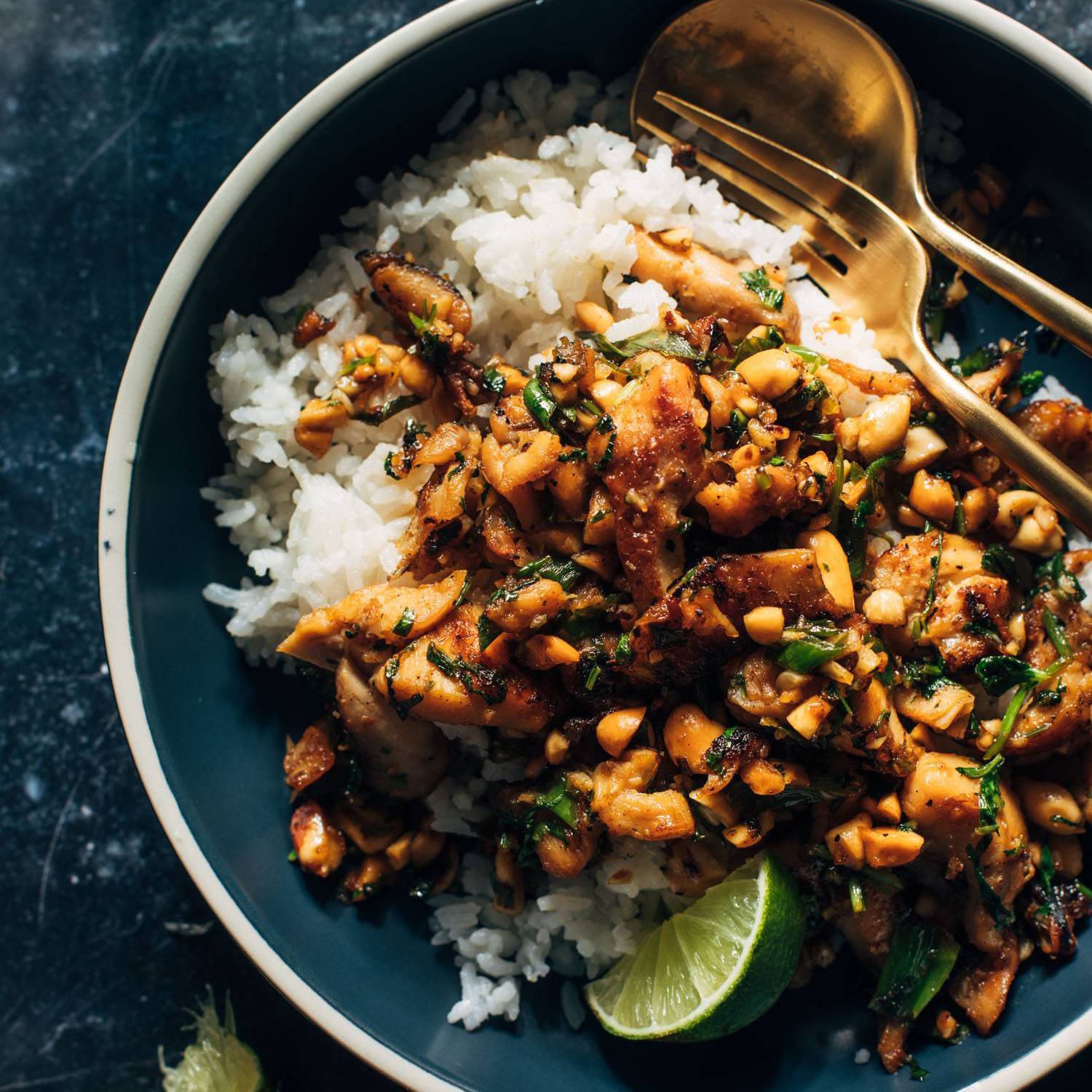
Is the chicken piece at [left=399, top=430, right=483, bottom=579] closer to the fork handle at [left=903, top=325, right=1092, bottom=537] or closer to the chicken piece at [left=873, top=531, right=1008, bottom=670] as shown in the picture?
the chicken piece at [left=873, top=531, right=1008, bottom=670]

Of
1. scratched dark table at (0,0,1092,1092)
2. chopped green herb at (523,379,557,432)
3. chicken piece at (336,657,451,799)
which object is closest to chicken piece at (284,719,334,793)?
chicken piece at (336,657,451,799)

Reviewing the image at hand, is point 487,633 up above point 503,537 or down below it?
below

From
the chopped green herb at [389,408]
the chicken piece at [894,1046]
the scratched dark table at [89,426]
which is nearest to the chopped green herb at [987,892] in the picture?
the chicken piece at [894,1046]

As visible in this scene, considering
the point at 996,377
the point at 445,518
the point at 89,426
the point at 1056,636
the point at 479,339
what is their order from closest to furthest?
1. the point at 445,518
2. the point at 1056,636
3. the point at 996,377
4. the point at 479,339
5. the point at 89,426

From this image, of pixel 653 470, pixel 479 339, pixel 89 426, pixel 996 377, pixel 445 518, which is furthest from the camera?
pixel 89 426

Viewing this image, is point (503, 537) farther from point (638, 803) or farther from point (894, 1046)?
point (894, 1046)

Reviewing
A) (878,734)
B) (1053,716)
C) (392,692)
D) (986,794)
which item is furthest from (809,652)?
(392,692)

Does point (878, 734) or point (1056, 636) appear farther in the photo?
point (1056, 636)

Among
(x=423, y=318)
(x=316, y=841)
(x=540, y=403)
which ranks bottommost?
(x=316, y=841)
